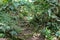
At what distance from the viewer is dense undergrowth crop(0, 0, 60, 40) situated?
5.40m

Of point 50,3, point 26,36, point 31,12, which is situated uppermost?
point 50,3

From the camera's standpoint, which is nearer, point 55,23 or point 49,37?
point 49,37

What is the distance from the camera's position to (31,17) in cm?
639

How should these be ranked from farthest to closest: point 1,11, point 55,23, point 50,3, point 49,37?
1. point 1,11
2. point 50,3
3. point 55,23
4. point 49,37

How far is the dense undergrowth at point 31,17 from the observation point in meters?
5.40

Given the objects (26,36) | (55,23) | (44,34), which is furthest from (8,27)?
(55,23)

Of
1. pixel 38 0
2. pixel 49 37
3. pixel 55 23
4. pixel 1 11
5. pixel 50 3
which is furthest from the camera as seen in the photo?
pixel 38 0

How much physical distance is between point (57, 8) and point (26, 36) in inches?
61.2

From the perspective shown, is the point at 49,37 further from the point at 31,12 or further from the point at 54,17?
the point at 31,12

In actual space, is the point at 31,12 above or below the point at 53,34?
above

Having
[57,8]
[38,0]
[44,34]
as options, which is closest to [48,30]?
[44,34]

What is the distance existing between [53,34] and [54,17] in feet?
2.16

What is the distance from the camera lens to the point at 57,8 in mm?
5977

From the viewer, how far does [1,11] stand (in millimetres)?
6789
